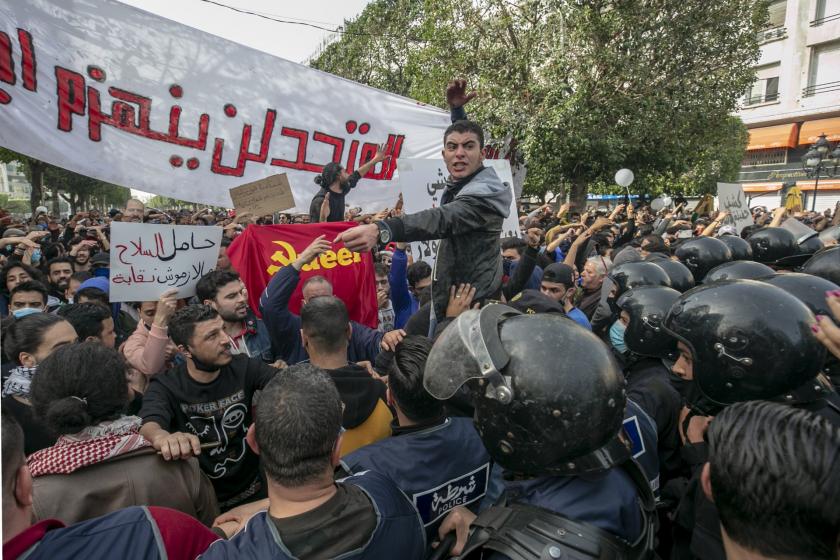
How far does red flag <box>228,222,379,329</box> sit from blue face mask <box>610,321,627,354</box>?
7.74 feet

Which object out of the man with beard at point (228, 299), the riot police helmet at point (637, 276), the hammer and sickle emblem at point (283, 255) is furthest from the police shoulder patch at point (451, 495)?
the hammer and sickle emblem at point (283, 255)

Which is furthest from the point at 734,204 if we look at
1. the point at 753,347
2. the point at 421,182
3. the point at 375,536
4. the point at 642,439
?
the point at 375,536

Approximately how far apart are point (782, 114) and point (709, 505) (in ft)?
131

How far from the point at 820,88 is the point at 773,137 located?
3481 mm

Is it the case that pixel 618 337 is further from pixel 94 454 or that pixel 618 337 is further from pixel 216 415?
pixel 94 454

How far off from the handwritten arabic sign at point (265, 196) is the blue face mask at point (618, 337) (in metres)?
3.18

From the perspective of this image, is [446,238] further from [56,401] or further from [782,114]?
[782,114]

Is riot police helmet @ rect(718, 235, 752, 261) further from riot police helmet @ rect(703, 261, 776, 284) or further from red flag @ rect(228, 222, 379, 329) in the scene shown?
red flag @ rect(228, 222, 379, 329)

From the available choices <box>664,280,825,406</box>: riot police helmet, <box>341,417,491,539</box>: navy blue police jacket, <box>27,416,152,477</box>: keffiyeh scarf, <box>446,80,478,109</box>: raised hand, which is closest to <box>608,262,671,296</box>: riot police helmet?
<box>664,280,825,406</box>: riot police helmet

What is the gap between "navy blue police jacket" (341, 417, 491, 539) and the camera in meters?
1.88

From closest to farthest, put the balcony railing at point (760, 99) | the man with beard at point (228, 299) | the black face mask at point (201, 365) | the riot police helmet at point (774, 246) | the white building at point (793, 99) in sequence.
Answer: the black face mask at point (201, 365) < the man with beard at point (228, 299) < the riot police helmet at point (774, 246) < the white building at point (793, 99) < the balcony railing at point (760, 99)

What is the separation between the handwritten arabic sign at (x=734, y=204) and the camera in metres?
9.09

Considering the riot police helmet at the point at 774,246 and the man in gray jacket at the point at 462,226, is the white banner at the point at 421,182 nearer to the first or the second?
the man in gray jacket at the point at 462,226

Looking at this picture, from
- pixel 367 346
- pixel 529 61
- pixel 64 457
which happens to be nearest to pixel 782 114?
pixel 529 61
